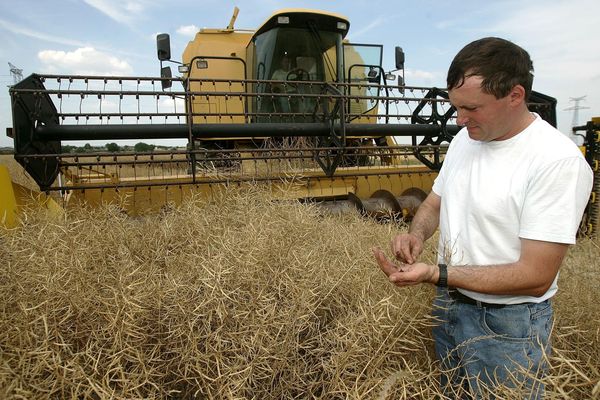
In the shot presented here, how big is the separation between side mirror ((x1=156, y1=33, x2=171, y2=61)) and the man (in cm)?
497

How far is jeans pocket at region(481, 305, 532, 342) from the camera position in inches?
61.4

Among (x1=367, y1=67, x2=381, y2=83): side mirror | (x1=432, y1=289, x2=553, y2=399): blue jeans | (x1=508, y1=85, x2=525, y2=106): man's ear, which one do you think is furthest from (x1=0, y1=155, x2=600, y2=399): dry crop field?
(x1=367, y1=67, x2=381, y2=83): side mirror

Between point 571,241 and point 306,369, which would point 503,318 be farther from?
point 306,369

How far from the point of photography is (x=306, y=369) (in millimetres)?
1528

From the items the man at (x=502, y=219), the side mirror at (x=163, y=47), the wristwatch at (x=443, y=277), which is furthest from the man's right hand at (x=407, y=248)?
the side mirror at (x=163, y=47)

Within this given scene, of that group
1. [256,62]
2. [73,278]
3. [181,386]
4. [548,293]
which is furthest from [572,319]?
[256,62]

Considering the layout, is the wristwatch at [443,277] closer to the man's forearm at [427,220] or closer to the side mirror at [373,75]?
the man's forearm at [427,220]

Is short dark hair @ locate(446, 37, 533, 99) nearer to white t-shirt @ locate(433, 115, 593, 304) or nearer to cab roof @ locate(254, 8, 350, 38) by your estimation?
white t-shirt @ locate(433, 115, 593, 304)

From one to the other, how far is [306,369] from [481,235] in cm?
79

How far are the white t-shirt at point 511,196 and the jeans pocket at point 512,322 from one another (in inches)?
1.5

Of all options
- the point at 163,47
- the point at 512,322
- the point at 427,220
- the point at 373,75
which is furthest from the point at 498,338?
the point at 373,75

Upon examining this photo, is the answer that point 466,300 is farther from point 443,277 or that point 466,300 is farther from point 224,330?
point 224,330

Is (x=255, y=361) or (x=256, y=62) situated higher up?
(x=256, y=62)

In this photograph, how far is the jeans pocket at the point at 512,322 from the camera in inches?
61.4
